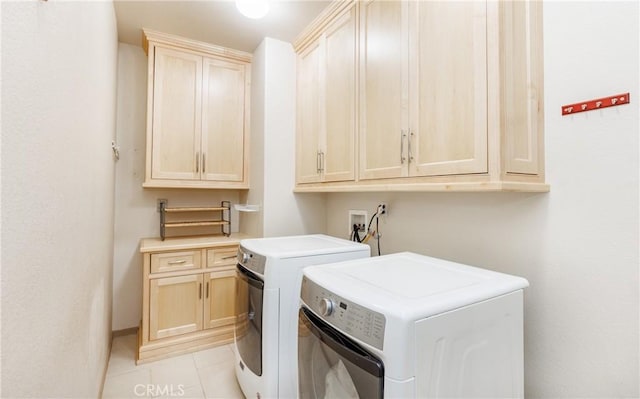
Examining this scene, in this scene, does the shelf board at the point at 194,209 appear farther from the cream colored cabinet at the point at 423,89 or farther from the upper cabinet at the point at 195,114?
the cream colored cabinet at the point at 423,89

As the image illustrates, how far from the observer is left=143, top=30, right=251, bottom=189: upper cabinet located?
2469 millimetres

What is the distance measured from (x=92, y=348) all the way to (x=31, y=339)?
39.8 inches

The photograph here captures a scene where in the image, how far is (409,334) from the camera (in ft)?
2.48

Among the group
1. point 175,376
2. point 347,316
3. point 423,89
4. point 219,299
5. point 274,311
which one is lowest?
point 175,376

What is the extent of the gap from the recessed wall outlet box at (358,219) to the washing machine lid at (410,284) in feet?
2.76

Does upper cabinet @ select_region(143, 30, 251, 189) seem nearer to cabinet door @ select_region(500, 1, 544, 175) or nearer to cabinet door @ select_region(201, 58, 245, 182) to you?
cabinet door @ select_region(201, 58, 245, 182)

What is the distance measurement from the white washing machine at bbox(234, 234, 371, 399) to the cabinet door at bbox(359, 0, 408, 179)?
52 cm

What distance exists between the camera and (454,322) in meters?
0.84

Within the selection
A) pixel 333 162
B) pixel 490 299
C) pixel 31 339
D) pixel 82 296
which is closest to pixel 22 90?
pixel 31 339

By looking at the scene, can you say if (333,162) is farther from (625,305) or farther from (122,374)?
(122,374)

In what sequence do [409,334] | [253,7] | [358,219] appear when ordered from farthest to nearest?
[358,219] < [253,7] < [409,334]

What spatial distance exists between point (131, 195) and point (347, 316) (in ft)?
8.20

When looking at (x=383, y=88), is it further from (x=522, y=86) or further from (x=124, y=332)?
(x=124, y=332)

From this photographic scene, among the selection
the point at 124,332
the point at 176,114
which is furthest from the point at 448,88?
the point at 124,332
